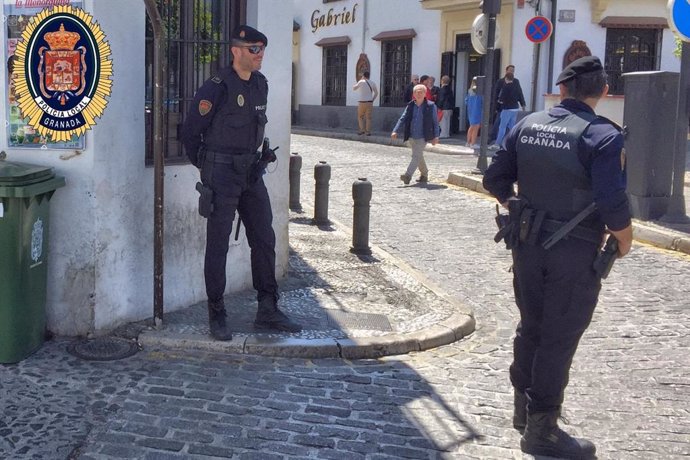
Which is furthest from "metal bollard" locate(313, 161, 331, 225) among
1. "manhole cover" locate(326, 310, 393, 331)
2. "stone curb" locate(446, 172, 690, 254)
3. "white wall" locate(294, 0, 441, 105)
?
"white wall" locate(294, 0, 441, 105)

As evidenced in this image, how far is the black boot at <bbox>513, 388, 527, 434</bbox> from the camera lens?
14.8 feet

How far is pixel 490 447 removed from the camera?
170 inches

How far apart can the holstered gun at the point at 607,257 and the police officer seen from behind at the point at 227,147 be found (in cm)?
243

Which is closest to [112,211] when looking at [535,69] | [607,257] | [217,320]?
[217,320]

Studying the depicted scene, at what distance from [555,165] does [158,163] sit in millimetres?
2704

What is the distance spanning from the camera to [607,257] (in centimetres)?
404

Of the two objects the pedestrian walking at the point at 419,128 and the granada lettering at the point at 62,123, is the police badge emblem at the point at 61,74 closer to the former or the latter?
the granada lettering at the point at 62,123

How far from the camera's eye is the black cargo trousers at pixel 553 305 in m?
4.10

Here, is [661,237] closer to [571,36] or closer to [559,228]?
[559,228]

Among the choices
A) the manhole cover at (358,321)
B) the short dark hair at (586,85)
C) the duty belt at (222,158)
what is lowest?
the manhole cover at (358,321)

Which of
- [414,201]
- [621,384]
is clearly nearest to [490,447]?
[621,384]

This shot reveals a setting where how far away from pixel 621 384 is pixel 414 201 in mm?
7407

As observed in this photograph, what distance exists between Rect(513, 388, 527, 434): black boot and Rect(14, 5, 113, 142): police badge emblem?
10.1 feet

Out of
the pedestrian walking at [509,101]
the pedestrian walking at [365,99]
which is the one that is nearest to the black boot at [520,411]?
the pedestrian walking at [509,101]
